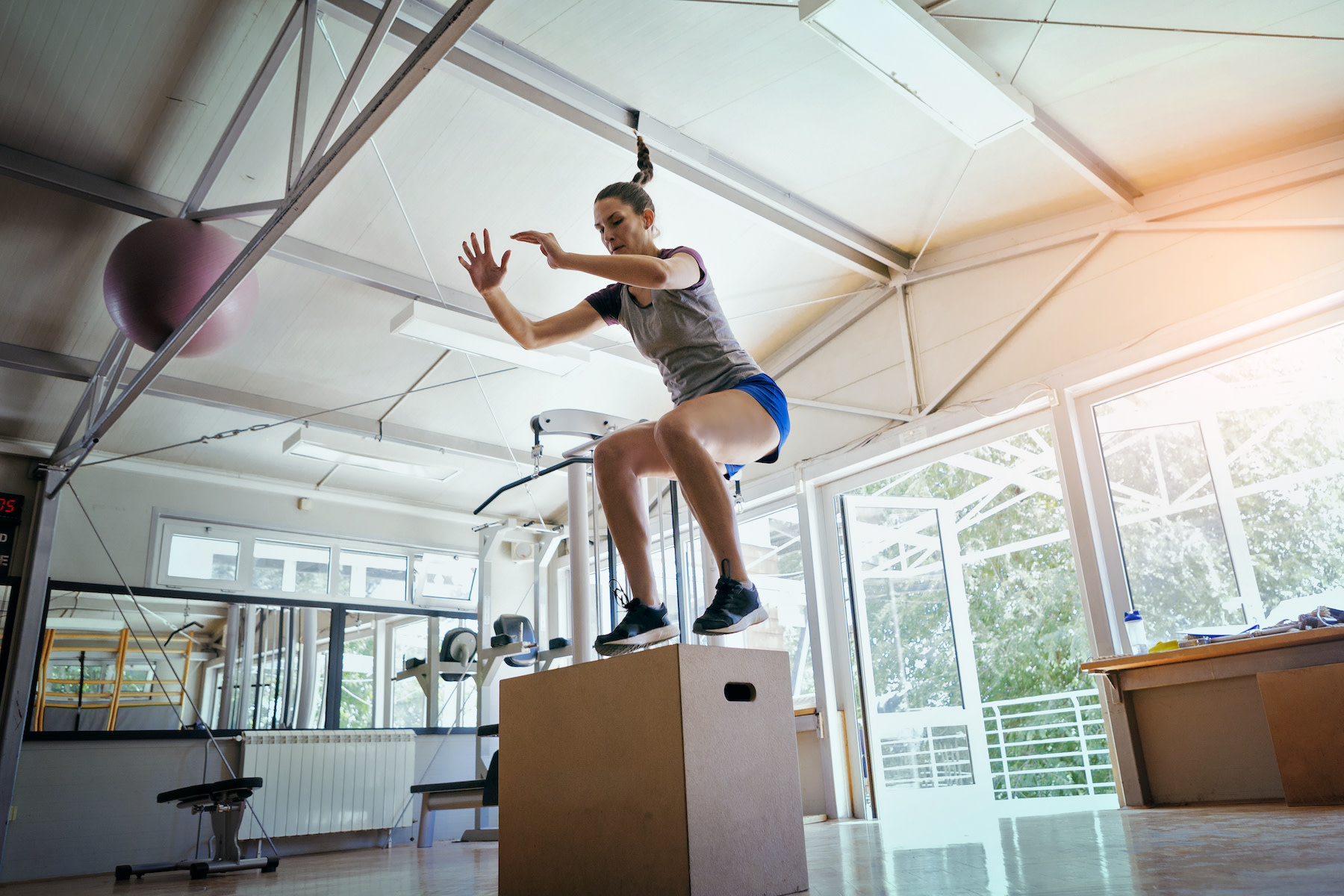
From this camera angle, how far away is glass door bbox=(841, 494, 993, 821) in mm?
5246

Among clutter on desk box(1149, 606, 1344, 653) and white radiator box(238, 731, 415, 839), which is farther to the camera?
white radiator box(238, 731, 415, 839)

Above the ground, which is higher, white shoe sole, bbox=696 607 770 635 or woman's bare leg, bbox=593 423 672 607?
woman's bare leg, bbox=593 423 672 607

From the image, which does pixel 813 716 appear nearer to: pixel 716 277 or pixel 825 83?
pixel 716 277

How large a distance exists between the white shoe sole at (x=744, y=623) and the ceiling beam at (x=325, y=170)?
5.54 ft

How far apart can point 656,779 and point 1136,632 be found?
3.32m

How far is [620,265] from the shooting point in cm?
179

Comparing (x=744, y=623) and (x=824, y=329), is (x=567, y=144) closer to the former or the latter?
(x=824, y=329)

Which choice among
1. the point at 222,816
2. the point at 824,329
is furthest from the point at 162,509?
the point at 824,329

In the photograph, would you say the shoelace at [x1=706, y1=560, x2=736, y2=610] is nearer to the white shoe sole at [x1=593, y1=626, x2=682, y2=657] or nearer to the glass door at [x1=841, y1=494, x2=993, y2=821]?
the white shoe sole at [x1=593, y1=626, x2=682, y2=657]

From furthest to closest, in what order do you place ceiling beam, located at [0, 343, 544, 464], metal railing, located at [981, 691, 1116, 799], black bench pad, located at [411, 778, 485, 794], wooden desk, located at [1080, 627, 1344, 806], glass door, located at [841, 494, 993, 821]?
1. metal railing, located at [981, 691, 1116, 799]
2. glass door, located at [841, 494, 993, 821]
3. black bench pad, located at [411, 778, 485, 794]
4. ceiling beam, located at [0, 343, 544, 464]
5. wooden desk, located at [1080, 627, 1344, 806]

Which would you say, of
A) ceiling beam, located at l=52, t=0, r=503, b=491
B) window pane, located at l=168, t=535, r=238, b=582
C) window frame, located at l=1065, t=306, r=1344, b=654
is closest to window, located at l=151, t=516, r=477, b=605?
window pane, located at l=168, t=535, r=238, b=582

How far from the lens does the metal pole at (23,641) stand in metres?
4.99

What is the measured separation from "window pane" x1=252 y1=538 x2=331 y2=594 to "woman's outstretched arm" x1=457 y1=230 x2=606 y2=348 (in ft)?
16.6

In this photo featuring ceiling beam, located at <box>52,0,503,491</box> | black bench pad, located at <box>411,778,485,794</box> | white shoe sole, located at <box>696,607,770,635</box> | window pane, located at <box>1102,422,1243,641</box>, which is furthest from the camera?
black bench pad, located at <box>411,778,485,794</box>
